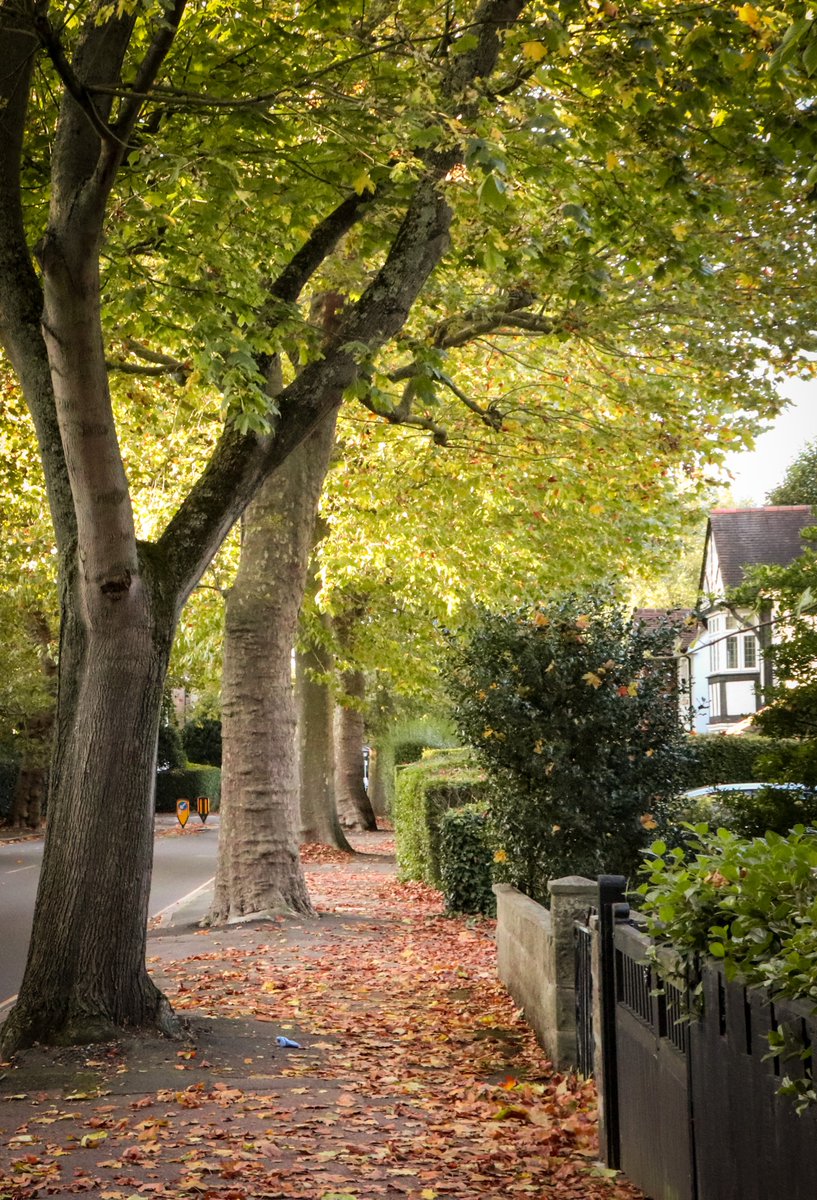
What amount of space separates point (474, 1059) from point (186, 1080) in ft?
6.94

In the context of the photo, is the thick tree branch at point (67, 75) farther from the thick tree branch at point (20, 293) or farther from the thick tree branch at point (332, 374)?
the thick tree branch at point (332, 374)

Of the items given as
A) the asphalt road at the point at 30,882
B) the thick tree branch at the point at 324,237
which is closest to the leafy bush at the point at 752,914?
the thick tree branch at the point at 324,237

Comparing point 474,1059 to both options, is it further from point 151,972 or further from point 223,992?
point 151,972

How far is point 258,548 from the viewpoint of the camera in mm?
15148

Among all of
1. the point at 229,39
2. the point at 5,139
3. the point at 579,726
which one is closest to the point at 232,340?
the point at 5,139

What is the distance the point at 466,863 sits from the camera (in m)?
15.7

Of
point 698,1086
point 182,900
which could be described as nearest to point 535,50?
point 698,1086

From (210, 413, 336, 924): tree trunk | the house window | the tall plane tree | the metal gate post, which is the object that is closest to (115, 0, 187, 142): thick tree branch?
the tall plane tree

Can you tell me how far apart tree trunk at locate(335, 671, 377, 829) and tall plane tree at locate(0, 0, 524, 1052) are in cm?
2554

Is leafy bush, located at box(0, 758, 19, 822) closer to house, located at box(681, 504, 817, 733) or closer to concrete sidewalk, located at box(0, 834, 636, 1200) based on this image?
house, located at box(681, 504, 817, 733)

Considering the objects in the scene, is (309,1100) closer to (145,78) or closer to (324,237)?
Result: (145,78)

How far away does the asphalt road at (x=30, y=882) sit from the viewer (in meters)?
14.3

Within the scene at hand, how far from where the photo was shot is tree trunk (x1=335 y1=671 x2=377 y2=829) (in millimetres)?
35375

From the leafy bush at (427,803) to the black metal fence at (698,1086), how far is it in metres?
8.91
